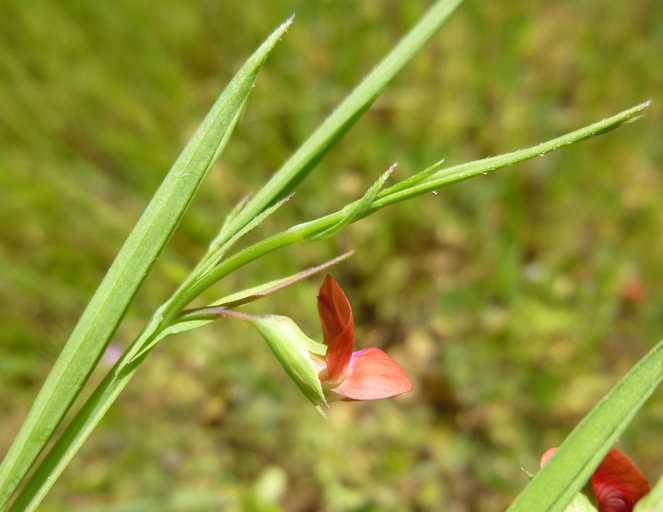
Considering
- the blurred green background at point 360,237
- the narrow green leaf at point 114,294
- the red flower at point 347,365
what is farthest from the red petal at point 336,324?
the blurred green background at point 360,237

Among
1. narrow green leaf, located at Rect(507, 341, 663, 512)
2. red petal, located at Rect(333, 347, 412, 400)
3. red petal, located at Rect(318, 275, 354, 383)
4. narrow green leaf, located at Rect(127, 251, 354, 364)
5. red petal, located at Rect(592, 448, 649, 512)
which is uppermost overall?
narrow green leaf, located at Rect(127, 251, 354, 364)

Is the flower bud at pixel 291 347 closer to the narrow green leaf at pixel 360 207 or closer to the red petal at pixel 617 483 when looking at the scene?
the narrow green leaf at pixel 360 207

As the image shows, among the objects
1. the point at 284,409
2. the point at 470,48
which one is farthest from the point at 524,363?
the point at 470,48

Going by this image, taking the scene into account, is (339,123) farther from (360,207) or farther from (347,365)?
(347,365)

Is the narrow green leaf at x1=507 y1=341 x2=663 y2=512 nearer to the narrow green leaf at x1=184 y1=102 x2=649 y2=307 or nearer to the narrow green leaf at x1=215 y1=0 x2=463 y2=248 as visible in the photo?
the narrow green leaf at x1=184 y1=102 x2=649 y2=307

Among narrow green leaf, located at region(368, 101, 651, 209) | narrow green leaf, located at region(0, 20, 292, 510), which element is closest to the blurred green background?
narrow green leaf, located at region(0, 20, 292, 510)

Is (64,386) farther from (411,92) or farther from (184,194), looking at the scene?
(411,92)

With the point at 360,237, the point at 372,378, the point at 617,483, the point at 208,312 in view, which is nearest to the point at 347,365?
the point at 372,378
